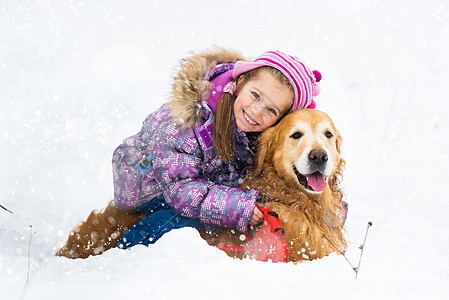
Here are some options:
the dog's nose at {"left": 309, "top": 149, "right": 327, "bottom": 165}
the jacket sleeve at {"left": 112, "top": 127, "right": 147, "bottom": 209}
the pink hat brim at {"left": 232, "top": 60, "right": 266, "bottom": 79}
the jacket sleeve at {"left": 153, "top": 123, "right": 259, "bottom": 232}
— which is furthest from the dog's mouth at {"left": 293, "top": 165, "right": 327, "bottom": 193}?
the jacket sleeve at {"left": 112, "top": 127, "right": 147, "bottom": 209}

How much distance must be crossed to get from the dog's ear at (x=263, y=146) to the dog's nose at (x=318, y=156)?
1.04 feet

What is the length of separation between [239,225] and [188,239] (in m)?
0.30

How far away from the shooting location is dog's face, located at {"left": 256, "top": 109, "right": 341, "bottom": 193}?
2287 mm

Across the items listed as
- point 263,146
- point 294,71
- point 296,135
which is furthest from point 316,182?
point 294,71

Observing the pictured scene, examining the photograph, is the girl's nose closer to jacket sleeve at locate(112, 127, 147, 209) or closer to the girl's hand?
the girl's hand

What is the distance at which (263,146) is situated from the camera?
8.27 ft

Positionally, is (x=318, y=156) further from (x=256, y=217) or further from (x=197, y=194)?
(x=197, y=194)

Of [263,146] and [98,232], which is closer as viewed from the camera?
[263,146]

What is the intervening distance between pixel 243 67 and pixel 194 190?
31.1 inches

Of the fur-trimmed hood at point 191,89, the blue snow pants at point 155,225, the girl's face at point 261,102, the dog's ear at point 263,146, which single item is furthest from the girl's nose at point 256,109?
the blue snow pants at point 155,225

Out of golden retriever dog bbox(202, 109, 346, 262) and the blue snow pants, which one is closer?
golden retriever dog bbox(202, 109, 346, 262)

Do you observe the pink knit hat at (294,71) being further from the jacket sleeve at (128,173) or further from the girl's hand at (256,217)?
the jacket sleeve at (128,173)

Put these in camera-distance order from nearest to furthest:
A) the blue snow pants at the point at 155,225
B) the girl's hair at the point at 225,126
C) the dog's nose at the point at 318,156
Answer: the dog's nose at the point at 318,156 → the girl's hair at the point at 225,126 → the blue snow pants at the point at 155,225

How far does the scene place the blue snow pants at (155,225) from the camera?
262 cm
